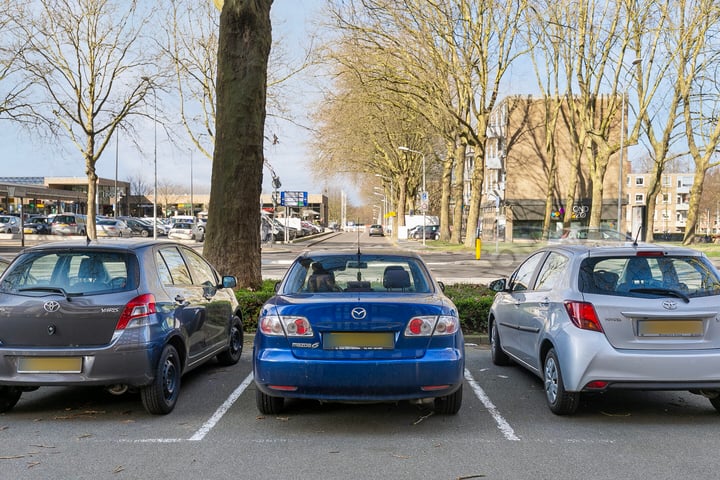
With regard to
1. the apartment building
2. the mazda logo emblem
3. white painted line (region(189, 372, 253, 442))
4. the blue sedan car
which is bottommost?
white painted line (region(189, 372, 253, 442))

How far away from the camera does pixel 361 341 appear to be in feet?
16.0

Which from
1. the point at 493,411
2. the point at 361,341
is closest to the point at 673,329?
the point at 493,411

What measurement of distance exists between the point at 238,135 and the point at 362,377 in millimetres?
6844

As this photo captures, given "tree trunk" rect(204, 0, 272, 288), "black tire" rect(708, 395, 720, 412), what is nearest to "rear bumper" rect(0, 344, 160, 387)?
"black tire" rect(708, 395, 720, 412)

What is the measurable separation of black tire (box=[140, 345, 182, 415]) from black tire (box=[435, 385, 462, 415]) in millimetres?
2291

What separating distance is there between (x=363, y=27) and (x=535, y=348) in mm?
19676

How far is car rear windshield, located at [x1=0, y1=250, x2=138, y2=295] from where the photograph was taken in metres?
5.39

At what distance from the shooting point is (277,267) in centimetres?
2333

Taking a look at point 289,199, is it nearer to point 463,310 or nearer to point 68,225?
point 68,225

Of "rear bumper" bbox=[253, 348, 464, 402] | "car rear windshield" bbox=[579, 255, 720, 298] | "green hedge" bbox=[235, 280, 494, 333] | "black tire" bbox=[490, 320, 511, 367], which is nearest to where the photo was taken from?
"rear bumper" bbox=[253, 348, 464, 402]

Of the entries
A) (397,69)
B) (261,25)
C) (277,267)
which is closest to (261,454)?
(261,25)

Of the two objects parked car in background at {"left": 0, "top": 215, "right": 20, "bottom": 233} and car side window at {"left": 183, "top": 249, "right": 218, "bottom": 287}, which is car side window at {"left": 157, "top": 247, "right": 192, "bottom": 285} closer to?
car side window at {"left": 183, "top": 249, "right": 218, "bottom": 287}

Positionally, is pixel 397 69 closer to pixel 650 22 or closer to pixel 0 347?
pixel 650 22

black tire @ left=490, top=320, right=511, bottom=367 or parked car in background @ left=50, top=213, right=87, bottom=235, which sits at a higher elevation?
parked car in background @ left=50, top=213, right=87, bottom=235
